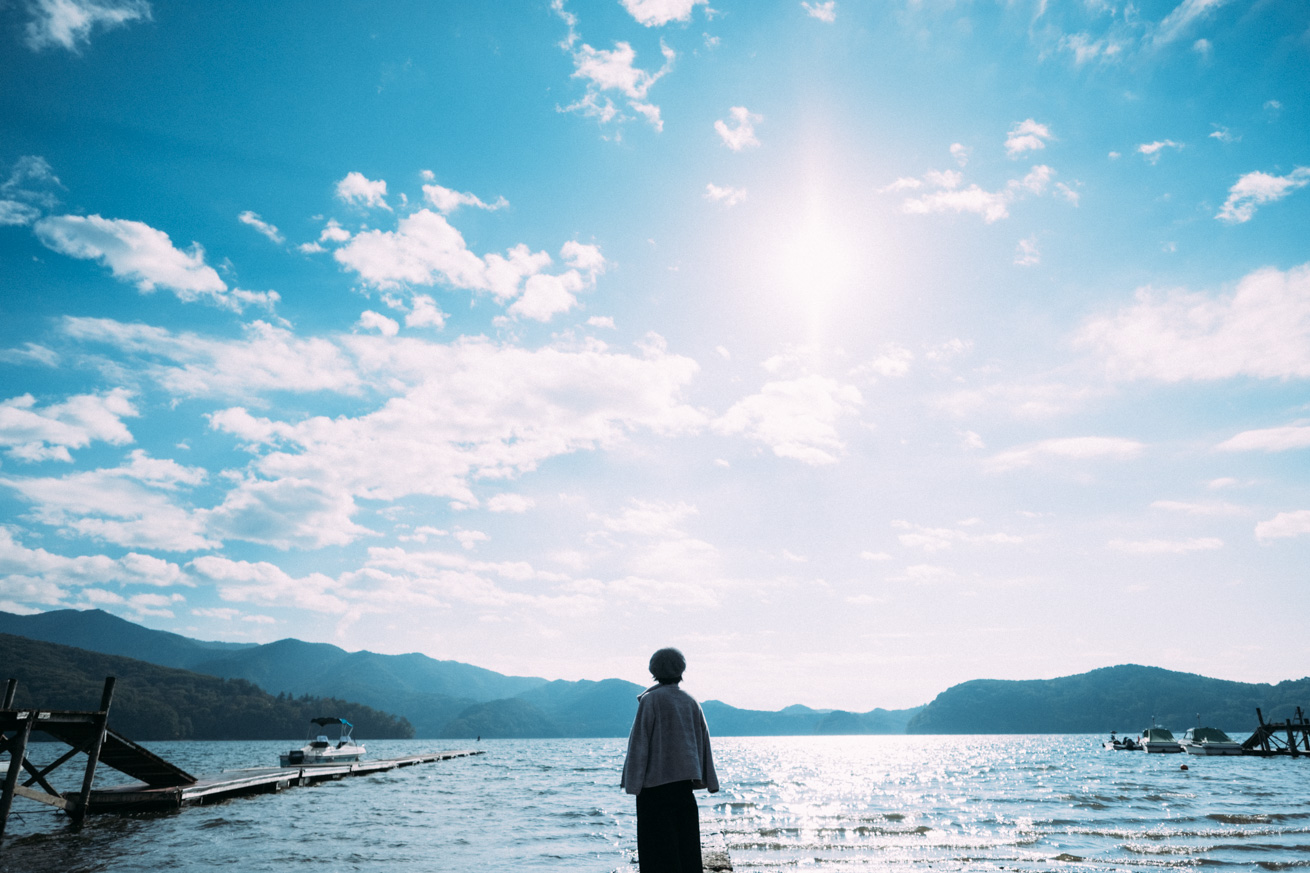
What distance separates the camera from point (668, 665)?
6.32m

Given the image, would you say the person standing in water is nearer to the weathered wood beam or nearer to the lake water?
the lake water

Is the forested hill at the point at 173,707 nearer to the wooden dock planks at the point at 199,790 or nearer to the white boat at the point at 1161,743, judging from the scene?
the wooden dock planks at the point at 199,790

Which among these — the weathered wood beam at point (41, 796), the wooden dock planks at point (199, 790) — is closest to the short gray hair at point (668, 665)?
the weathered wood beam at point (41, 796)

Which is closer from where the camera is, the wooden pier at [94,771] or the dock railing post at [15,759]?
the dock railing post at [15,759]

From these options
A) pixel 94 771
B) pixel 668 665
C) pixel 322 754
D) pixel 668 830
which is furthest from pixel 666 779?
pixel 322 754

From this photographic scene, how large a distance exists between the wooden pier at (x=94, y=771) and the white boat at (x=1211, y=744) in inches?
3529

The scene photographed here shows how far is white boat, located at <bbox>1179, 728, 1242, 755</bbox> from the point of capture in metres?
71.8

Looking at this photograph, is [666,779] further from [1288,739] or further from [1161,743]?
[1161,743]

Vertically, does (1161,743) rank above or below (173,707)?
above

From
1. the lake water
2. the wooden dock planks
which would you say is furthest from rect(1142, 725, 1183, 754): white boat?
the wooden dock planks

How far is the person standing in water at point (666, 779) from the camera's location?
590cm

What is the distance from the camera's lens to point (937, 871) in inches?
586

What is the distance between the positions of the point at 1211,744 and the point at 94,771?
9546 centimetres

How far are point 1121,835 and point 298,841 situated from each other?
23601mm
